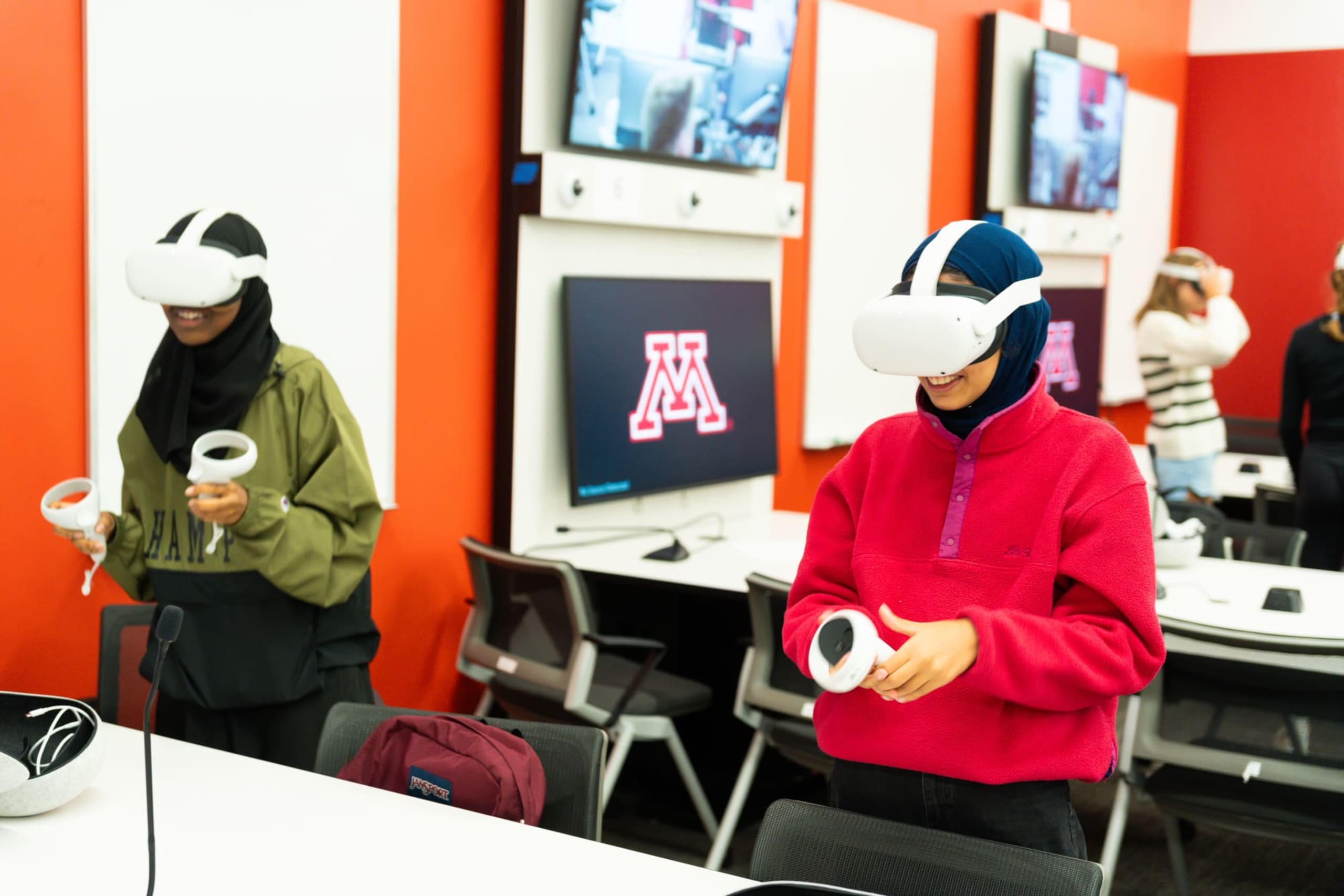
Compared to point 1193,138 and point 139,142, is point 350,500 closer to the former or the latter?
point 139,142

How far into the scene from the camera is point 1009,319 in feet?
5.24

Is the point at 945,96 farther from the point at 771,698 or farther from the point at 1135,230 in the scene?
the point at 771,698

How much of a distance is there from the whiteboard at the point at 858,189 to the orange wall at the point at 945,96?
0.05 meters

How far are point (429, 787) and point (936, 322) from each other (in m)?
0.98

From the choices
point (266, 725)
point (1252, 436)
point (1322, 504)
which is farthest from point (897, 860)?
point (1252, 436)

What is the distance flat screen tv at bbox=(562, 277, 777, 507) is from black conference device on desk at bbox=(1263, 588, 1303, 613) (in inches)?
66.2

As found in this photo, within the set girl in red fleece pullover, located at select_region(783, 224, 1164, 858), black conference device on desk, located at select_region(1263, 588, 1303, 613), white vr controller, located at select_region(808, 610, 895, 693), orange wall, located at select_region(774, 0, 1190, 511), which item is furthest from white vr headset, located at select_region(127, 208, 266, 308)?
orange wall, located at select_region(774, 0, 1190, 511)

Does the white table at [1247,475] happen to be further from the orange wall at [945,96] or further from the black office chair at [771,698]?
the black office chair at [771,698]

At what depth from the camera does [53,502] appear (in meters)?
2.19

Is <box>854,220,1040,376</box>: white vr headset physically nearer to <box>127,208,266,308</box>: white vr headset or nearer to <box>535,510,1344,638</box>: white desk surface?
<box>127,208,266,308</box>: white vr headset

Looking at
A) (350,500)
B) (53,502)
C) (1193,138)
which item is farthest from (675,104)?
(1193,138)

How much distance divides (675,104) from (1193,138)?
550 centimetres

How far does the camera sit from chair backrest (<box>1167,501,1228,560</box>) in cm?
410

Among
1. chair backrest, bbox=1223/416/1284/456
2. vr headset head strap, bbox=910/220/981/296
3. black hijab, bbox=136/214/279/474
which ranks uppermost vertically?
vr headset head strap, bbox=910/220/981/296
